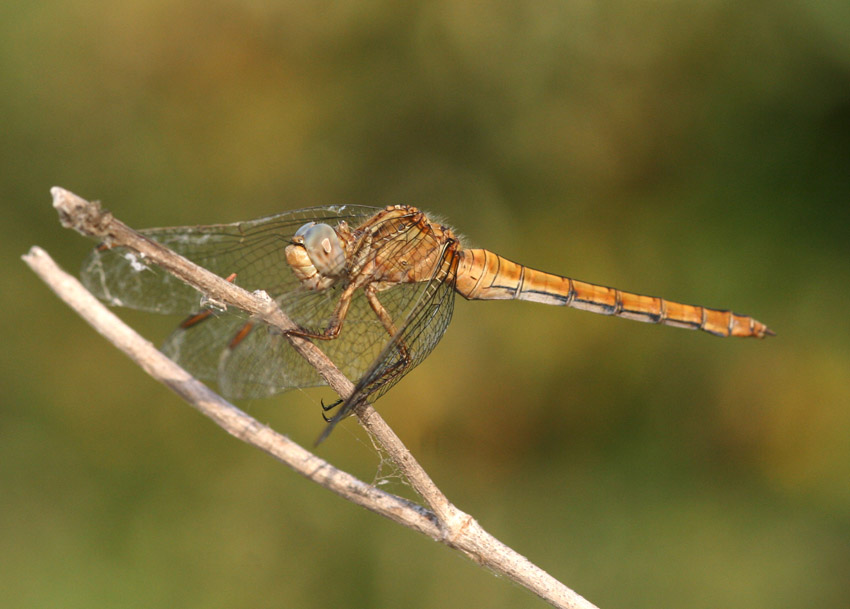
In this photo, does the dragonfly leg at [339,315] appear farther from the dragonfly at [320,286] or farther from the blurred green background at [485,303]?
the blurred green background at [485,303]

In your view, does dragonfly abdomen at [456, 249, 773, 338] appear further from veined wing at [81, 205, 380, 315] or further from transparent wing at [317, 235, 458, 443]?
veined wing at [81, 205, 380, 315]

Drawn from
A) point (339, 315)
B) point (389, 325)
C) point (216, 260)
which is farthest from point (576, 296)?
point (216, 260)

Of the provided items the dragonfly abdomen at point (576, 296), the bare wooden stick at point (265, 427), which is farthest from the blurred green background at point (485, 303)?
the bare wooden stick at point (265, 427)

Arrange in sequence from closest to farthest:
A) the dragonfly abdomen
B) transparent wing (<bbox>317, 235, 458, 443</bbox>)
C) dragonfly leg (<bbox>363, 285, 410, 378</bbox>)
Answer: transparent wing (<bbox>317, 235, 458, 443</bbox>) → dragonfly leg (<bbox>363, 285, 410, 378</bbox>) → the dragonfly abdomen

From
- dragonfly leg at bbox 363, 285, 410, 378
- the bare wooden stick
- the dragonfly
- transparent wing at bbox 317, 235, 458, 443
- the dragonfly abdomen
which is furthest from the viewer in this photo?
the dragonfly abdomen

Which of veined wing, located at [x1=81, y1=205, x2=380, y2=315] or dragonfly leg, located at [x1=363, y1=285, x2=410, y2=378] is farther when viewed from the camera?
veined wing, located at [x1=81, y1=205, x2=380, y2=315]

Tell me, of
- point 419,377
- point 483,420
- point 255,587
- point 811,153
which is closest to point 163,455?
point 255,587

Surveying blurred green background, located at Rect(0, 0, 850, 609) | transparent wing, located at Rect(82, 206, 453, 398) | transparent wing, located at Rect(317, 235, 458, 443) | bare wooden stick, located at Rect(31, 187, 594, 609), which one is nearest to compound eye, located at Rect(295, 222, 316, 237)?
transparent wing, located at Rect(82, 206, 453, 398)
